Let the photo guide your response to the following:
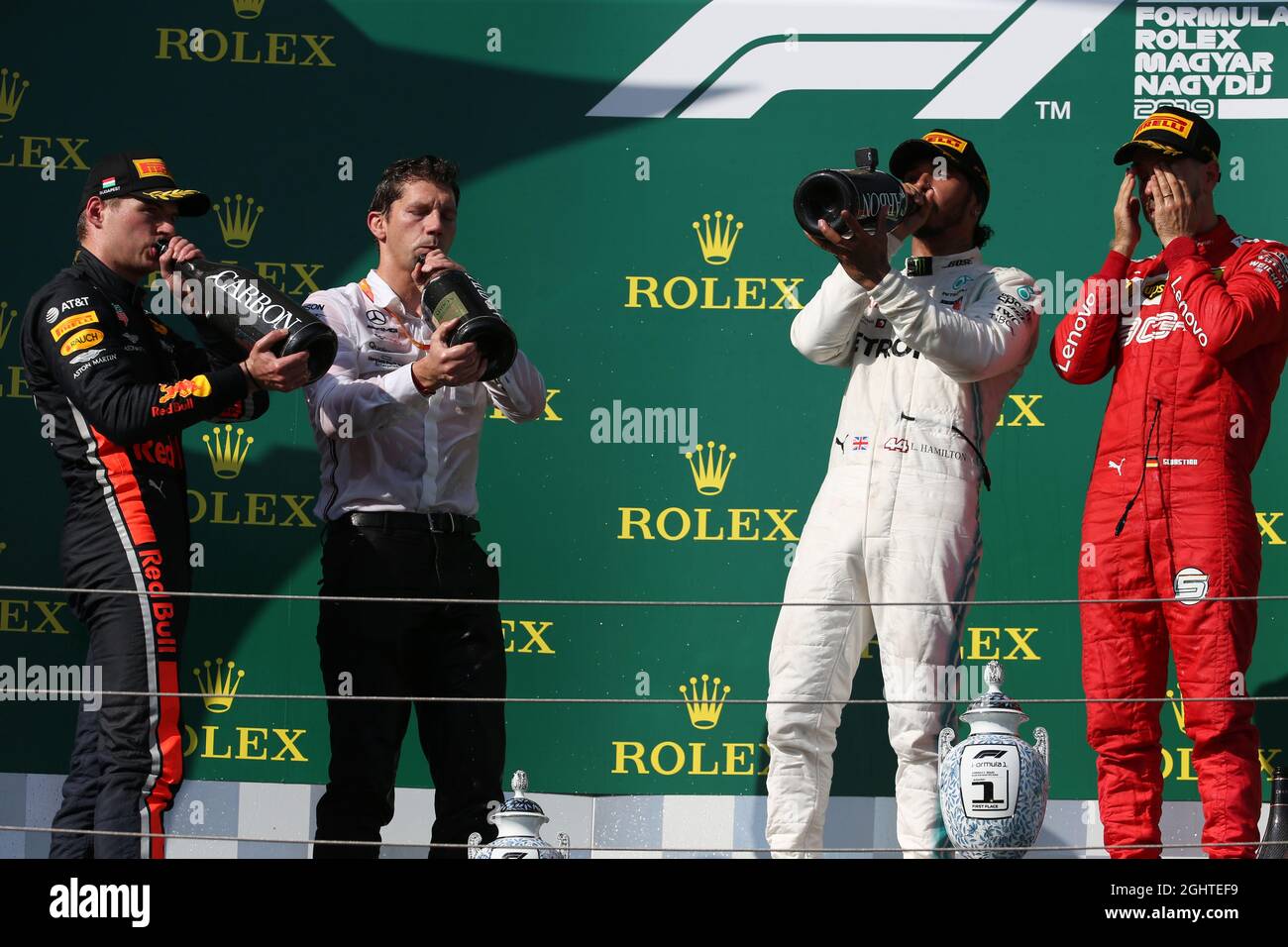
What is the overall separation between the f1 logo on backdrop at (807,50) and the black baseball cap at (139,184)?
46.6 inches

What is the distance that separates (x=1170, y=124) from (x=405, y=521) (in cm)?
161

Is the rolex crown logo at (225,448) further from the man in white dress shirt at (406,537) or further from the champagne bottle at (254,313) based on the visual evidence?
the champagne bottle at (254,313)

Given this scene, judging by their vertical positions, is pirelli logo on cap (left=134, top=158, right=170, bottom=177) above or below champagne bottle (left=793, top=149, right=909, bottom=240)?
above

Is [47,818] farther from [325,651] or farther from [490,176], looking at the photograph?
[490,176]

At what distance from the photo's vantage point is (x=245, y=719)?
13.7 ft

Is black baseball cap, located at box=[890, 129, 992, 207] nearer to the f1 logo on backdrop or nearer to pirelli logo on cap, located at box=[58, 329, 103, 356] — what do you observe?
the f1 logo on backdrop

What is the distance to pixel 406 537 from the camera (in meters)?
3.33

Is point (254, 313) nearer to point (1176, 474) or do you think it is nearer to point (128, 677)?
point (128, 677)

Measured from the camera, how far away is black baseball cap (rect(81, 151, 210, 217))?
3.37 m

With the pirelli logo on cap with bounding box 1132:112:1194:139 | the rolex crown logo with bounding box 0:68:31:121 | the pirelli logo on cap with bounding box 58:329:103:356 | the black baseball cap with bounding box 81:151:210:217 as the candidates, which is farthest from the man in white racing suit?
the rolex crown logo with bounding box 0:68:31:121

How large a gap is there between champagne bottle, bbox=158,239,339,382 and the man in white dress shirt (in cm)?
19

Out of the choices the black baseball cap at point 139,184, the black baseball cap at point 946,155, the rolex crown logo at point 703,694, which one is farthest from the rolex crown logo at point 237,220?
the black baseball cap at point 946,155

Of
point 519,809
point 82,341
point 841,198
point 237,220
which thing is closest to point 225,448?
point 237,220

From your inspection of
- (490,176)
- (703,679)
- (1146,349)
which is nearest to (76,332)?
(490,176)
